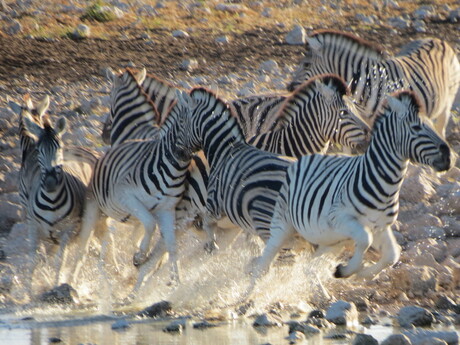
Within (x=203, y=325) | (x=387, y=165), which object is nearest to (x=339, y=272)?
(x=387, y=165)

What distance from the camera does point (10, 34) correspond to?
18.6m

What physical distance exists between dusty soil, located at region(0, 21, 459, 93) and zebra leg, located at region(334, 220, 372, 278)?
8045 millimetres

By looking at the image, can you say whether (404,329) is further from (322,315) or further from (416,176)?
(416,176)

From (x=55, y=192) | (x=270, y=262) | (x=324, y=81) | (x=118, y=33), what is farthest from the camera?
(x=118, y=33)

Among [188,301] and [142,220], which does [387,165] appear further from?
[142,220]

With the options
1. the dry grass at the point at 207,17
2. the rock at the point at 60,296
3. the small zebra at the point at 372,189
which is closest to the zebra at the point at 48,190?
the rock at the point at 60,296

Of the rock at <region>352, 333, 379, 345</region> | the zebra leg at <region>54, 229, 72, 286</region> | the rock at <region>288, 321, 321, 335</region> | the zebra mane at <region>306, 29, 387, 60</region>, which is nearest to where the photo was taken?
the rock at <region>352, 333, 379, 345</region>

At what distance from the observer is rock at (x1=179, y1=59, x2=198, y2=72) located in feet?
57.5

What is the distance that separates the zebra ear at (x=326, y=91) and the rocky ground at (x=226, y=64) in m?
1.41

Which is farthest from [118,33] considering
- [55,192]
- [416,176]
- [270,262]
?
[270,262]

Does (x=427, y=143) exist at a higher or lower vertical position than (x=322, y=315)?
Result: higher

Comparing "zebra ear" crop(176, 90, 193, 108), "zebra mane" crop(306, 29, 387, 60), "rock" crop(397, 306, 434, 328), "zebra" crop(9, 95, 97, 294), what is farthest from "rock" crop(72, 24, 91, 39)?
"rock" crop(397, 306, 434, 328)

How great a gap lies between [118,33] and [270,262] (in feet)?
33.1

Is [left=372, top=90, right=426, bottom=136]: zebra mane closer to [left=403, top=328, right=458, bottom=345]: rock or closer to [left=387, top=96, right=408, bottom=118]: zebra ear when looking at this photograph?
[left=387, top=96, right=408, bottom=118]: zebra ear
